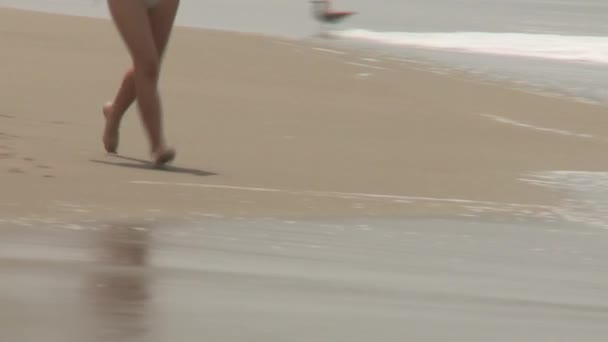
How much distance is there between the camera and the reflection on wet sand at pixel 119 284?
3465 millimetres

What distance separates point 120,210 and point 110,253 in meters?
0.87

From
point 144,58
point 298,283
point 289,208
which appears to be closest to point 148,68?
point 144,58

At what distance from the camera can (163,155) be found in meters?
6.29

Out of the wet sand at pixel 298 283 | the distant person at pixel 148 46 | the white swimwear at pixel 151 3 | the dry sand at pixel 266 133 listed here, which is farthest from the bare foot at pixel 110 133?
the wet sand at pixel 298 283

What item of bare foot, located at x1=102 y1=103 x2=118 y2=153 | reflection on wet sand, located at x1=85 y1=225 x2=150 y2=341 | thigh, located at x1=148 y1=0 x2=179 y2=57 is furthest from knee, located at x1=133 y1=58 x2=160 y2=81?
reflection on wet sand, located at x1=85 y1=225 x2=150 y2=341

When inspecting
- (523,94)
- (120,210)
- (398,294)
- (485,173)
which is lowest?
(523,94)

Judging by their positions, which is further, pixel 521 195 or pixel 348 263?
pixel 521 195

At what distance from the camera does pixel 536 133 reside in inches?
350

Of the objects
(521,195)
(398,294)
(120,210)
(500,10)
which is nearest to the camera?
(398,294)

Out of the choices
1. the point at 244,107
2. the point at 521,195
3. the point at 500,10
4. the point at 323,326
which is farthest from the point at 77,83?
the point at 500,10

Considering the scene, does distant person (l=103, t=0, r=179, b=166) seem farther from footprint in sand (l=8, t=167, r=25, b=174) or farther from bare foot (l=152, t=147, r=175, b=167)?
footprint in sand (l=8, t=167, r=25, b=174)

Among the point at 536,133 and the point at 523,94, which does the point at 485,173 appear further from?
the point at 523,94

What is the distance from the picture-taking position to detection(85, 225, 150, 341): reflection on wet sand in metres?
3.46

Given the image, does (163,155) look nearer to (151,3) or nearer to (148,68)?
(148,68)
